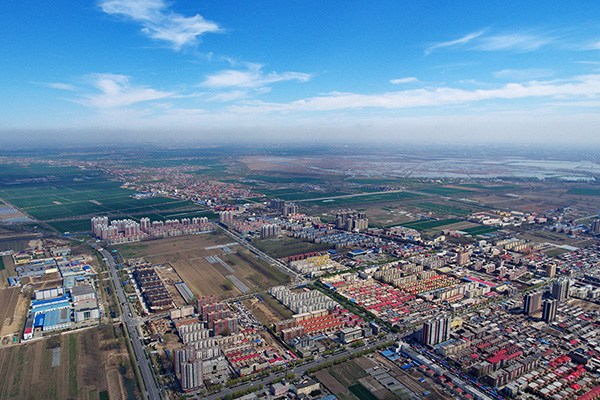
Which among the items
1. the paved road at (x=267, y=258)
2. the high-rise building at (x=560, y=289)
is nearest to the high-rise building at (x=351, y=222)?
the paved road at (x=267, y=258)

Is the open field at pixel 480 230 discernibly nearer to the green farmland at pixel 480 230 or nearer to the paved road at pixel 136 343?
the green farmland at pixel 480 230

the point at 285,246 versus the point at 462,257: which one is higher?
the point at 462,257

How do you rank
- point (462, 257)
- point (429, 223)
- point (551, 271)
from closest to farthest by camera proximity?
point (551, 271) < point (462, 257) < point (429, 223)

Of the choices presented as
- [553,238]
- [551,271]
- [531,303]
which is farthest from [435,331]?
[553,238]

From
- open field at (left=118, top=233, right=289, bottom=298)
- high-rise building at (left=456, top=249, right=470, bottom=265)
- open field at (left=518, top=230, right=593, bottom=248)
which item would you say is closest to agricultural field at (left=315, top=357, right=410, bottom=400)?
open field at (left=118, top=233, right=289, bottom=298)

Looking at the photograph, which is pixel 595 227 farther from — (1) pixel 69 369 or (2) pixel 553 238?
(1) pixel 69 369

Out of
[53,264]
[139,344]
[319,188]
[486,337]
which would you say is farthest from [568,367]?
[319,188]
